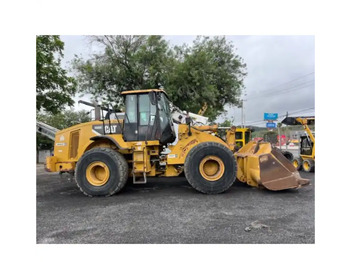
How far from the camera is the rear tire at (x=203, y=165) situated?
5277mm

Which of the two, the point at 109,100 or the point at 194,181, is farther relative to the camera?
the point at 109,100

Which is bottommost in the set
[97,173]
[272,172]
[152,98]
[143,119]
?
[97,173]

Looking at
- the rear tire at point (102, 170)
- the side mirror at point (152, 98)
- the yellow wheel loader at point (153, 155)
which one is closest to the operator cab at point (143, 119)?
the yellow wheel loader at point (153, 155)

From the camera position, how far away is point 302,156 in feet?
32.2

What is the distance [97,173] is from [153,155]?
1.42 m

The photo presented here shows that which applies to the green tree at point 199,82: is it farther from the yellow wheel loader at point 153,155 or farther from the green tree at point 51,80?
the yellow wheel loader at point 153,155

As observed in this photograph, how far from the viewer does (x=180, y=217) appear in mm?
3877

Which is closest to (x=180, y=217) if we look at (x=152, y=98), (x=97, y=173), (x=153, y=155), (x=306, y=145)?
(x=153, y=155)

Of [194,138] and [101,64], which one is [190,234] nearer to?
[194,138]

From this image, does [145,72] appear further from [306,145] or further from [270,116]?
[270,116]

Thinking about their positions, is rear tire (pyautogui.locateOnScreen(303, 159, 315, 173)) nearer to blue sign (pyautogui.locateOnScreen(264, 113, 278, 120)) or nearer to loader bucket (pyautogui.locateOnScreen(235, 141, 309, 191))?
loader bucket (pyautogui.locateOnScreen(235, 141, 309, 191))

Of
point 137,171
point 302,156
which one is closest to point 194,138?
→ point 137,171

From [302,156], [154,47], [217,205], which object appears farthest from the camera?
[154,47]

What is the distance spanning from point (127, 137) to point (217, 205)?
2.69 m
